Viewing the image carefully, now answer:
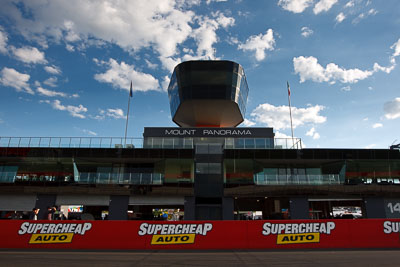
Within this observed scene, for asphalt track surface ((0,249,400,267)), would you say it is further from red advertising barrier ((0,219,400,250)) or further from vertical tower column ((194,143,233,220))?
vertical tower column ((194,143,233,220))

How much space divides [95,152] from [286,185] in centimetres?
→ 2110

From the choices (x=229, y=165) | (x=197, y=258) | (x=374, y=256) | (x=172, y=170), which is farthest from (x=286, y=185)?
(x=197, y=258)

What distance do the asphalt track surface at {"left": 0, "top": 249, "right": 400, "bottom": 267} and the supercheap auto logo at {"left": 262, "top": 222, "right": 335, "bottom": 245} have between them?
999mm

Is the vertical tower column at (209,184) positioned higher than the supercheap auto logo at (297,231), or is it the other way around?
the vertical tower column at (209,184)

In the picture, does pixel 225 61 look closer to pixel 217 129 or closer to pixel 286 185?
pixel 217 129

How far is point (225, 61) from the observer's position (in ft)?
138

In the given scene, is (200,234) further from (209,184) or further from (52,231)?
(209,184)

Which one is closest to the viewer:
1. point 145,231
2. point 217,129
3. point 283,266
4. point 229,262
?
point 283,266

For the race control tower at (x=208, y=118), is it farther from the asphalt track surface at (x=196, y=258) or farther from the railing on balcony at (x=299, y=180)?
the asphalt track surface at (x=196, y=258)

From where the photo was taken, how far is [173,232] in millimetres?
14164

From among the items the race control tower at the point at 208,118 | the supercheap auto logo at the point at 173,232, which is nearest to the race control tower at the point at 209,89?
the race control tower at the point at 208,118

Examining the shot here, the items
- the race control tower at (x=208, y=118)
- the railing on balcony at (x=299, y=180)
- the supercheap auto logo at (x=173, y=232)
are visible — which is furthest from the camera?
the race control tower at (x=208, y=118)

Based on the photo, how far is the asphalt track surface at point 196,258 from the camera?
1006cm

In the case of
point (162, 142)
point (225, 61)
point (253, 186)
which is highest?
point (225, 61)
